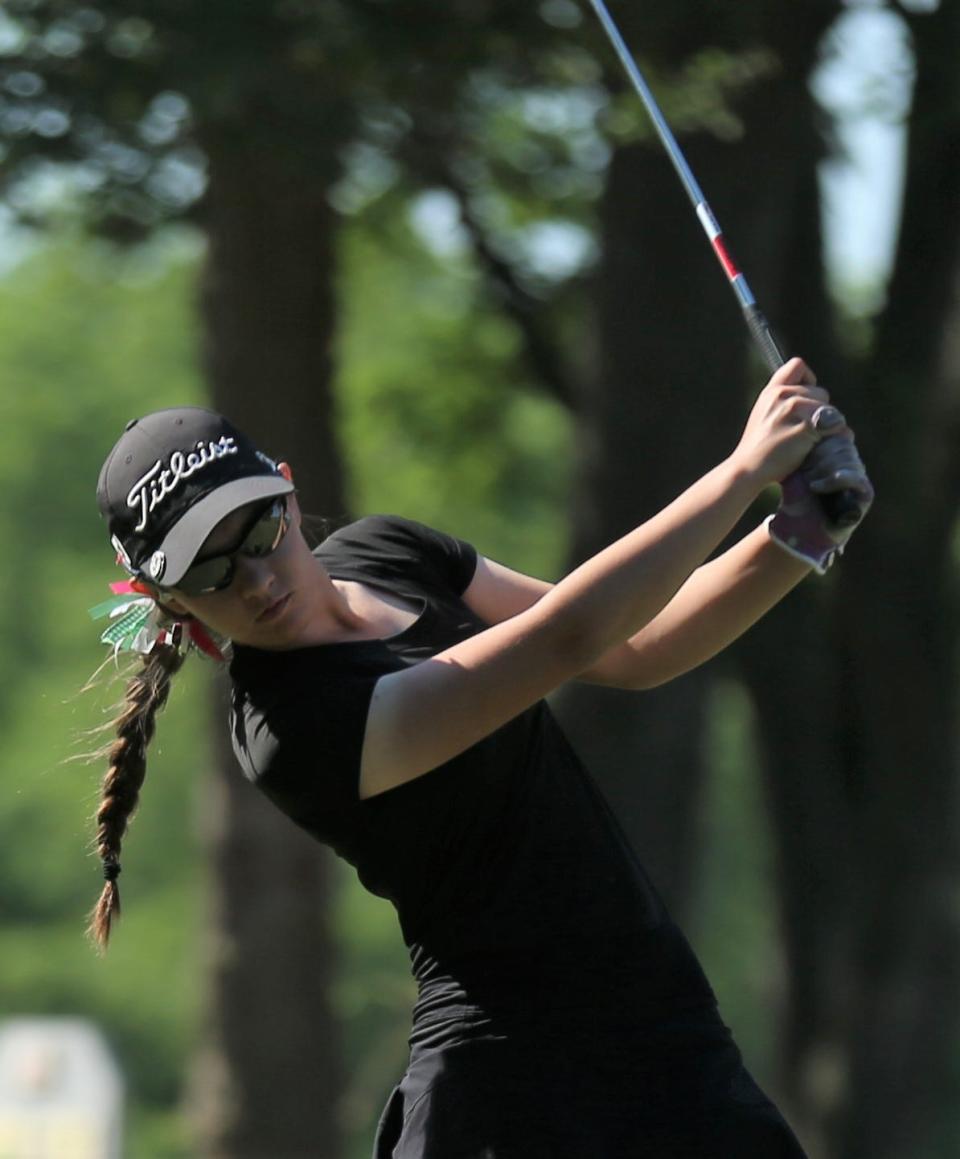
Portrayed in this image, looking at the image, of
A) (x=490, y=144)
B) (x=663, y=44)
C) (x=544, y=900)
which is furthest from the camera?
(x=490, y=144)

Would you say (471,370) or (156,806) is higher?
(471,370)

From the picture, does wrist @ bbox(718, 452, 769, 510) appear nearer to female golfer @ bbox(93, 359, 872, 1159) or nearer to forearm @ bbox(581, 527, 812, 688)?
female golfer @ bbox(93, 359, 872, 1159)

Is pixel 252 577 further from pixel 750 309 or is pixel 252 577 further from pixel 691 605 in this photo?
pixel 750 309

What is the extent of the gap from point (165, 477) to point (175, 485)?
20 mm

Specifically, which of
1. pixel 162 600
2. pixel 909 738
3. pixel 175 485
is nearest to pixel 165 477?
pixel 175 485

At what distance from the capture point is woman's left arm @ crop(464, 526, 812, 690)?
10.6ft

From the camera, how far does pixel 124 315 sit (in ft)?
84.6

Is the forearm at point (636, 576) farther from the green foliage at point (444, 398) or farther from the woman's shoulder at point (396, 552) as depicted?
the green foliage at point (444, 398)

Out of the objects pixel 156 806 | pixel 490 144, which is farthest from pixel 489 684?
pixel 156 806

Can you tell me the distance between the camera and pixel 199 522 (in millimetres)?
2898

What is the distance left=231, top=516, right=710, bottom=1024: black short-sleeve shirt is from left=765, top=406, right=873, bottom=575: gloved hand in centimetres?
44

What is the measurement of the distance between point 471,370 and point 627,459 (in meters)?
4.51

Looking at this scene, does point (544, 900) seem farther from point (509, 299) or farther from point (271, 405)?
point (509, 299)

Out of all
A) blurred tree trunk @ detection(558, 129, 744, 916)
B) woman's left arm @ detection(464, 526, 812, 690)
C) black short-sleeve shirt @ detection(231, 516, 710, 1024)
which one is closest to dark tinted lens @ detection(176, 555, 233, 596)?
black short-sleeve shirt @ detection(231, 516, 710, 1024)
